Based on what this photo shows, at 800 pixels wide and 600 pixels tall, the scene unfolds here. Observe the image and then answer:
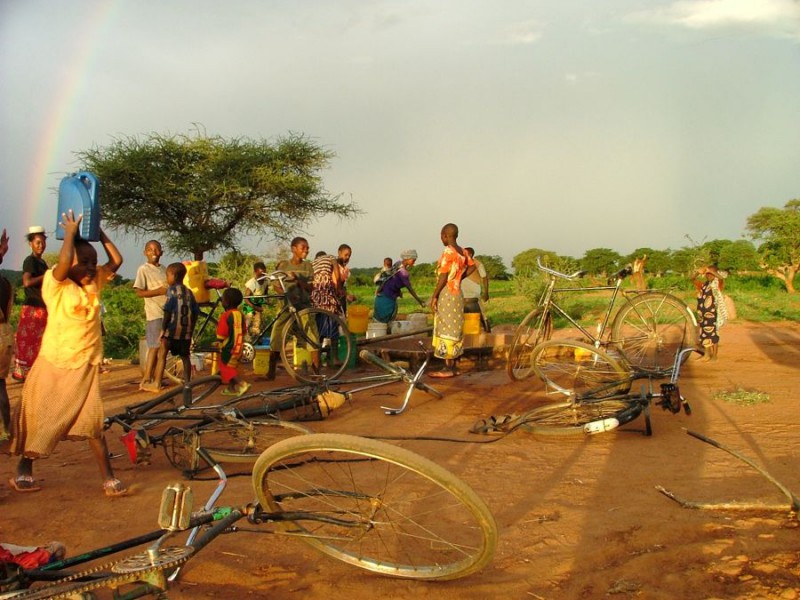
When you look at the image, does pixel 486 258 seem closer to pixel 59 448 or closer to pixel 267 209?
pixel 267 209

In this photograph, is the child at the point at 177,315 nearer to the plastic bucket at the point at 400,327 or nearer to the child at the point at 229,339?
the child at the point at 229,339

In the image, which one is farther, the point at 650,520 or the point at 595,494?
the point at 595,494

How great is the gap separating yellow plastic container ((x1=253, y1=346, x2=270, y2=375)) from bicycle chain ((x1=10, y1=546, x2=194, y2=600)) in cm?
660

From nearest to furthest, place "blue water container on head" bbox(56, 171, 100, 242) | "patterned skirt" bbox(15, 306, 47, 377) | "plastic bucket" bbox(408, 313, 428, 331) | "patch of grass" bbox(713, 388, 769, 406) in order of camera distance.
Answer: "blue water container on head" bbox(56, 171, 100, 242) → "patch of grass" bbox(713, 388, 769, 406) → "patterned skirt" bbox(15, 306, 47, 377) → "plastic bucket" bbox(408, 313, 428, 331)

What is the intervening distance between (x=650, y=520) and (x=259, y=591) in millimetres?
1986

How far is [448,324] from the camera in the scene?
314 inches

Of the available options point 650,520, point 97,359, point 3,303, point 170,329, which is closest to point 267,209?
point 170,329

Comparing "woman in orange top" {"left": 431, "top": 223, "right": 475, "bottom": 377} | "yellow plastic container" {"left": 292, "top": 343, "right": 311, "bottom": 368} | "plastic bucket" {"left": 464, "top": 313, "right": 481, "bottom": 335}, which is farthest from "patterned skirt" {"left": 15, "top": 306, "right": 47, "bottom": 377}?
"plastic bucket" {"left": 464, "top": 313, "right": 481, "bottom": 335}

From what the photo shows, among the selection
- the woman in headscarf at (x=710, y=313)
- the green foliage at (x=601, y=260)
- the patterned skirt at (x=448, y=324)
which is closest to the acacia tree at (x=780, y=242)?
the green foliage at (x=601, y=260)

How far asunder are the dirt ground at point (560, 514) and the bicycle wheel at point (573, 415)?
12 cm

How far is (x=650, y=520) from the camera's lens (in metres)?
3.52

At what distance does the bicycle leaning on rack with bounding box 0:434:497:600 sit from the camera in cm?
228

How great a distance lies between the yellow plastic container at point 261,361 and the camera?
887 cm

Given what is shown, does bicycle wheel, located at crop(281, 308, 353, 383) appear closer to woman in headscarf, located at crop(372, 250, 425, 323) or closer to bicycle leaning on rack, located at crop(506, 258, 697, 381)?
woman in headscarf, located at crop(372, 250, 425, 323)
